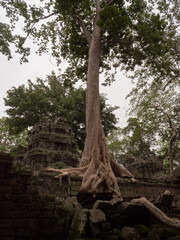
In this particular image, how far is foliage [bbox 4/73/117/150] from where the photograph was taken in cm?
2112

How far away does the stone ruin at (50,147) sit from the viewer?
44.4 feet

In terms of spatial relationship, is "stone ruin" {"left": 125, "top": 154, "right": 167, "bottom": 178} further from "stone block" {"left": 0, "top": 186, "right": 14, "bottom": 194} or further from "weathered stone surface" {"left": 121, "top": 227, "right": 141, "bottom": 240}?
"stone block" {"left": 0, "top": 186, "right": 14, "bottom": 194}

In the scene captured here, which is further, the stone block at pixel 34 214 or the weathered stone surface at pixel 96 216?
the stone block at pixel 34 214

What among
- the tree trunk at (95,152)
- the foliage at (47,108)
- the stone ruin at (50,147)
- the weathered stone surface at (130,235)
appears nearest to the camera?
the weathered stone surface at (130,235)

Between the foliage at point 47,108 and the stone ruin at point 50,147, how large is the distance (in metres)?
5.70

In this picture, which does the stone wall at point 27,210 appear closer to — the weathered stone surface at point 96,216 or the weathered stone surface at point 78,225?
the weathered stone surface at point 78,225

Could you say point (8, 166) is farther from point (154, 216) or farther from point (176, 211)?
point (176, 211)

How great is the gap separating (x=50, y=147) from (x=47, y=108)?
8.65m

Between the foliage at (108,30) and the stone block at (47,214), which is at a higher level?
the foliage at (108,30)

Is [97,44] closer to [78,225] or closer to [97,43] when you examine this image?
[97,43]

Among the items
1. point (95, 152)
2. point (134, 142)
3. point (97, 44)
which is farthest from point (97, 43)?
point (134, 142)

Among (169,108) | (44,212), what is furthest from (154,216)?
(169,108)

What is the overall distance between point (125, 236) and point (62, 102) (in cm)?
2068

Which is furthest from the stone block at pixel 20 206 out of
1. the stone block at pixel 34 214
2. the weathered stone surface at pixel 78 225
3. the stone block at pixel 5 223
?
the weathered stone surface at pixel 78 225
